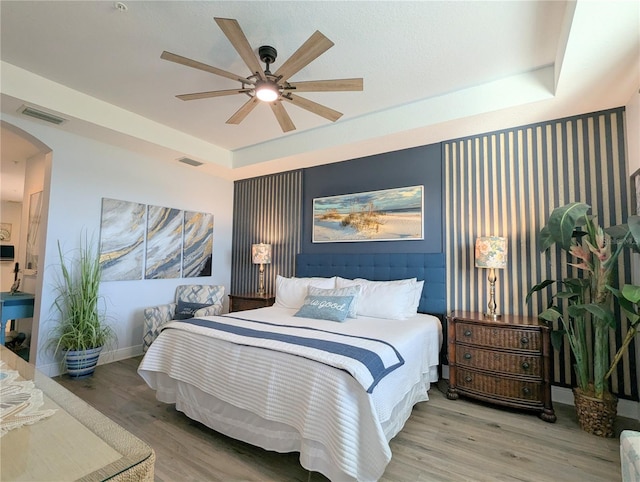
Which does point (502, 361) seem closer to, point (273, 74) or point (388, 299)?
point (388, 299)

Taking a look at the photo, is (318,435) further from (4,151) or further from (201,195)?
(4,151)

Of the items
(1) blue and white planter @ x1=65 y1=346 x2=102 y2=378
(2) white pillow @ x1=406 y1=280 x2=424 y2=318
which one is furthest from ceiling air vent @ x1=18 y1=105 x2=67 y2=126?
(2) white pillow @ x1=406 y1=280 x2=424 y2=318

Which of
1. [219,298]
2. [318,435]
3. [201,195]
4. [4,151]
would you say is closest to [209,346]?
[318,435]

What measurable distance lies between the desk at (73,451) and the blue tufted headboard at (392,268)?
320cm

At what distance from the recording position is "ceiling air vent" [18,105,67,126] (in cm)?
290

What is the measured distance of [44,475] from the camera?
1.78 ft

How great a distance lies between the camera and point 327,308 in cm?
297

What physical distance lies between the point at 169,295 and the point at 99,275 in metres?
1.00

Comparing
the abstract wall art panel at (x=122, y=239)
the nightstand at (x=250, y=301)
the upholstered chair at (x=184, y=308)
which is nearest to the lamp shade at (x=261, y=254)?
the nightstand at (x=250, y=301)

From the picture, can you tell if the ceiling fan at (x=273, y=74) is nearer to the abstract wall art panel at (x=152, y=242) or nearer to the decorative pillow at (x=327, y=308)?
the decorative pillow at (x=327, y=308)

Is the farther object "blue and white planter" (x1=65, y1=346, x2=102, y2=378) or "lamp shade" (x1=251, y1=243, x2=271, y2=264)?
"lamp shade" (x1=251, y1=243, x2=271, y2=264)

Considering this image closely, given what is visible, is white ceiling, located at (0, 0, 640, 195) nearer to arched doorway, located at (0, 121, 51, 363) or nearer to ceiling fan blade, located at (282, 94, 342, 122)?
ceiling fan blade, located at (282, 94, 342, 122)

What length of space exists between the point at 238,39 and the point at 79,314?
3218 millimetres

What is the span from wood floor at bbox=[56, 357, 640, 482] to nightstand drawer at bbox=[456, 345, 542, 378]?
1.18 feet
